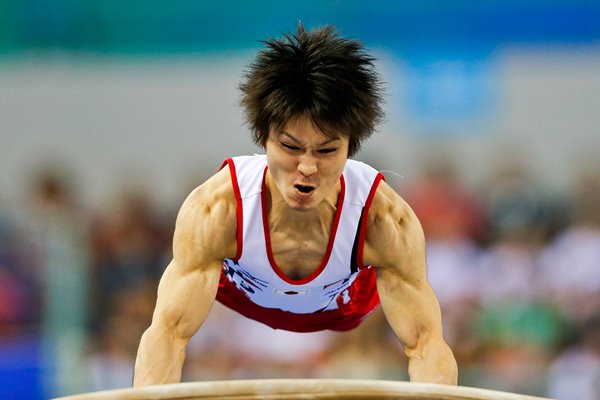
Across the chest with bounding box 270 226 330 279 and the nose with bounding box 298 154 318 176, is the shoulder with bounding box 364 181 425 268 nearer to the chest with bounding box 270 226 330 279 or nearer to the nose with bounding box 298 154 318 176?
the chest with bounding box 270 226 330 279

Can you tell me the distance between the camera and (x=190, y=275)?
11.4ft

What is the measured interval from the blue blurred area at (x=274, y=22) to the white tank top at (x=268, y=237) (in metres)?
3.33

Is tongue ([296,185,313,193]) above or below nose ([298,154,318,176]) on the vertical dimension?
below

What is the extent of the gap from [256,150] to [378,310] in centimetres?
190

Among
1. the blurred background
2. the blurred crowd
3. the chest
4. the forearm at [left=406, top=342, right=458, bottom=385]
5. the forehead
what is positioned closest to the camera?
the forehead

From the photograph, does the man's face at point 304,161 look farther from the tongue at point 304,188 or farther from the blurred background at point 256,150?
the blurred background at point 256,150

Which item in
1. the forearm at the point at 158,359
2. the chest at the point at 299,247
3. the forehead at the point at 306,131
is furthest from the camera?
the chest at the point at 299,247

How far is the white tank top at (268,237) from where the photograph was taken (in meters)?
3.52

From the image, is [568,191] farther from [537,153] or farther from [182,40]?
[182,40]

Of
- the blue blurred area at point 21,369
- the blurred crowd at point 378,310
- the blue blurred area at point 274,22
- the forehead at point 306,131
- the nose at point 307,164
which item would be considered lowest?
the blue blurred area at point 21,369

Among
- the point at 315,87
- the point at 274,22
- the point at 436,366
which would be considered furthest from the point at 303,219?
the point at 274,22

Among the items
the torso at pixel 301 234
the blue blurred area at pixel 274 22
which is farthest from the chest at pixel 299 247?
the blue blurred area at pixel 274 22

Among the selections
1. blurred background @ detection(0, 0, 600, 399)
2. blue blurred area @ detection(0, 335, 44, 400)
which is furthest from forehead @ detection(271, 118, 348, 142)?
blue blurred area @ detection(0, 335, 44, 400)

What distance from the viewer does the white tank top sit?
11.5ft
